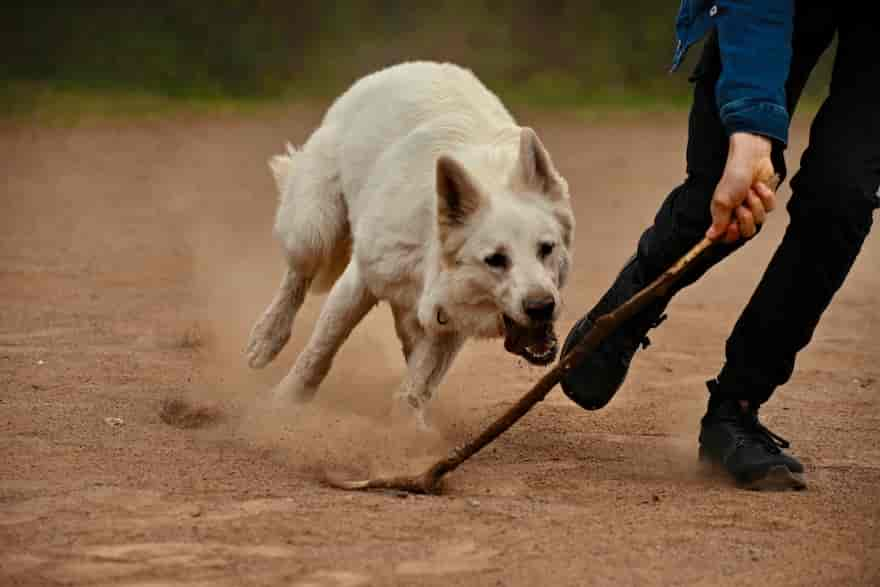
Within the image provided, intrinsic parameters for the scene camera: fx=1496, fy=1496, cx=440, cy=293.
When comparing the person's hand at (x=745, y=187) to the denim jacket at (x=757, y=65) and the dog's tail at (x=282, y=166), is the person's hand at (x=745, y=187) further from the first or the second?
the dog's tail at (x=282, y=166)

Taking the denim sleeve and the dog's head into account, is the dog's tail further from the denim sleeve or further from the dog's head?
the denim sleeve

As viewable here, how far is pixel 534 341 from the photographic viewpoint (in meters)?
5.14

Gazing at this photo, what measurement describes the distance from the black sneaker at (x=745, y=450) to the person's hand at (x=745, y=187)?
2.87 ft

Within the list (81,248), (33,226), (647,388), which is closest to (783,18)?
(647,388)

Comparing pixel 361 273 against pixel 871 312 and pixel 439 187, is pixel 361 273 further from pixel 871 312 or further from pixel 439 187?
pixel 871 312

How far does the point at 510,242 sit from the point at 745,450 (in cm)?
106

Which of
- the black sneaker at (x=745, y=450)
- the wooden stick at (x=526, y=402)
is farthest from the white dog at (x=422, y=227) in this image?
the black sneaker at (x=745, y=450)

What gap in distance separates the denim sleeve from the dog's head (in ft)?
3.37

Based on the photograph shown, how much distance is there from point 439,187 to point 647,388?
1774 mm

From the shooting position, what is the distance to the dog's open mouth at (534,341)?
5.11 metres

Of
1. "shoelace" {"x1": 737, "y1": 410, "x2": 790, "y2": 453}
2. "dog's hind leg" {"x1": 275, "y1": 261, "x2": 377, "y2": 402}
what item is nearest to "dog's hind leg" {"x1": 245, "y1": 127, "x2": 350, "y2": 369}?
"dog's hind leg" {"x1": 275, "y1": 261, "x2": 377, "y2": 402}

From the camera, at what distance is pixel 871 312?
28.3 ft

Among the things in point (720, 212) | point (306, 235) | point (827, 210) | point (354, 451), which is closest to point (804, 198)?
point (827, 210)

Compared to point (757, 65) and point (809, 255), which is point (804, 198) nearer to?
point (809, 255)
